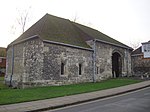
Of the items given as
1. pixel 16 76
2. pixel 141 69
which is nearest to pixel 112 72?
pixel 141 69

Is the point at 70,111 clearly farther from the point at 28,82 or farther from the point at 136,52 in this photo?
the point at 136,52

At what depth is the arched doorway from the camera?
29.8 metres

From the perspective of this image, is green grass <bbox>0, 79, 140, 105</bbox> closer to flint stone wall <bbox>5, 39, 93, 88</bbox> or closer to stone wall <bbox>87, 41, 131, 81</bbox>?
flint stone wall <bbox>5, 39, 93, 88</bbox>

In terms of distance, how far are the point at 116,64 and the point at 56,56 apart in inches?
535

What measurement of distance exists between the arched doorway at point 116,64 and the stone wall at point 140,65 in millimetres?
6471

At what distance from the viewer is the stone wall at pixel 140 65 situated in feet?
115

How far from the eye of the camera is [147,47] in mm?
15320

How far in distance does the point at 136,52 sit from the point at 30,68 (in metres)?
25.7


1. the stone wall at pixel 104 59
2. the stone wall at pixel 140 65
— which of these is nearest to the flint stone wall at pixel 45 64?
the stone wall at pixel 104 59

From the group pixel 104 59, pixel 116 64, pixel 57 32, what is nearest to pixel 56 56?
pixel 57 32

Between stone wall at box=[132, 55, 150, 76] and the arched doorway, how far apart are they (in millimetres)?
6471

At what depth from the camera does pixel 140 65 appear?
36.4 meters

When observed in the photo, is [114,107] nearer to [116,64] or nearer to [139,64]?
[116,64]

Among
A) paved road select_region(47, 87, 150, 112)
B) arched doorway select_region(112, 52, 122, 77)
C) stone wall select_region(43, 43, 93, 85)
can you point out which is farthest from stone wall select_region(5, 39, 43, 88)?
arched doorway select_region(112, 52, 122, 77)
